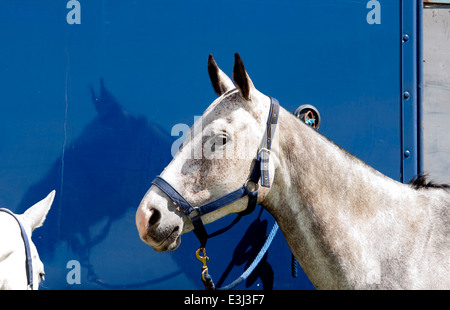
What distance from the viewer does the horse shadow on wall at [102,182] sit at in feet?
7.56

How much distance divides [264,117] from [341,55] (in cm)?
92

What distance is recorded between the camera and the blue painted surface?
232cm

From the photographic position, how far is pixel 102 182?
2326 mm

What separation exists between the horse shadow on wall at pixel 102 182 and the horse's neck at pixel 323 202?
62 cm

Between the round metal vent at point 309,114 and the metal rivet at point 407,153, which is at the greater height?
the round metal vent at point 309,114

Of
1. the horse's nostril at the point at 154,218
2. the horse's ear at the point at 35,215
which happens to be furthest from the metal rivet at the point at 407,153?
the horse's ear at the point at 35,215

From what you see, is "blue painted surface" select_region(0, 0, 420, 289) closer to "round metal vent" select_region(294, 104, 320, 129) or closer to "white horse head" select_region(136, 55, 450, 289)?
"round metal vent" select_region(294, 104, 320, 129)

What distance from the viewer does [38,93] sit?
92.7 inches

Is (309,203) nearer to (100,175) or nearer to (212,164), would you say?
(212,164)

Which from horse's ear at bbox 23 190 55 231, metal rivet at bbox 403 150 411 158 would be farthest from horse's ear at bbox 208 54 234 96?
metal rivet at bbox 403 150 411 158

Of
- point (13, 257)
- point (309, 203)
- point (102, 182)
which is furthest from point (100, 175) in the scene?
point (309, 203)

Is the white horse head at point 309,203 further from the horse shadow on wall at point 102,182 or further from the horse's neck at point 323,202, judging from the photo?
the horse shadow on wall at point 102,182
